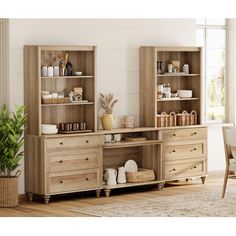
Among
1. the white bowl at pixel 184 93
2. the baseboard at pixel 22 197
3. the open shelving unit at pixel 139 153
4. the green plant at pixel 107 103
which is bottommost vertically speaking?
the baseboard at pixel 22 197

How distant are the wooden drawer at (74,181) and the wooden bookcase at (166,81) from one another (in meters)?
1.20

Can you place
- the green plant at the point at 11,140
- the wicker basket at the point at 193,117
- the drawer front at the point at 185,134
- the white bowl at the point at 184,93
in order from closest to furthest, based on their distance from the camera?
the green plant at the point at 11,140 < the drawer front at the point at 185,134 < the white bowl at the point at 184,93 < the wicker basket at the point at 193,117

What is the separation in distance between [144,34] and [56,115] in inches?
66.6

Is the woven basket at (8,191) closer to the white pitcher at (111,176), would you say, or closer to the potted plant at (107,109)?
the white pitcher at (111,176)

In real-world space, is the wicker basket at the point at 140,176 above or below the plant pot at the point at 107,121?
below

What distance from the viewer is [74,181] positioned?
261 inches

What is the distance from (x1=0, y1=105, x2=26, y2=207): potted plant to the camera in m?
6.13

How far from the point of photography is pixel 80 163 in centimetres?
666

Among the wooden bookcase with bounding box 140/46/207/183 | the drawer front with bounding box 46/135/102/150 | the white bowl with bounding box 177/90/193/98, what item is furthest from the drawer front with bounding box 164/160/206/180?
the drawer front with bounding box 46/135/102/150

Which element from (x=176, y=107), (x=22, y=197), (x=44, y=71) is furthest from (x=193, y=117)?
(x=22, y=197)

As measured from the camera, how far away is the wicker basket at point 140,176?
717 cm

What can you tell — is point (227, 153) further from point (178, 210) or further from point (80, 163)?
point (80, 163)

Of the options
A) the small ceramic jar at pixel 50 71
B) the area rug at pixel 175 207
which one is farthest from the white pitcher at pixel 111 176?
the small ceramic jar at pixel 50 71

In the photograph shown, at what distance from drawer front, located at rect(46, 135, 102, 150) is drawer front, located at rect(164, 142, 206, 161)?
1090 mm
